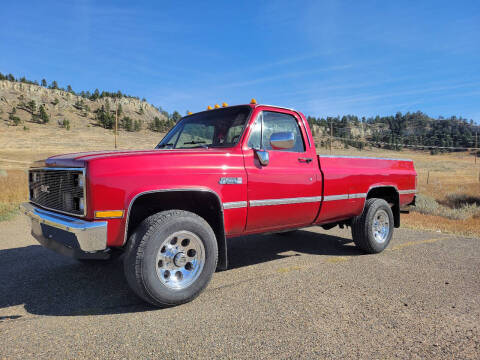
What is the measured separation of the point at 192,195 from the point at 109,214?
2.92 feet

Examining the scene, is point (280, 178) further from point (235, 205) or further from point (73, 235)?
point (73, 235)

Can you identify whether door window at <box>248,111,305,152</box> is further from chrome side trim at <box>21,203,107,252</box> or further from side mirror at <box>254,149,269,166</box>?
chrome side trim at <box>21,203,107,252</box>

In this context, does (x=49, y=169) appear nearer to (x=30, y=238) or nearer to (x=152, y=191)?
(x=152, y=191)


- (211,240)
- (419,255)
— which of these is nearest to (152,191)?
(211,240)

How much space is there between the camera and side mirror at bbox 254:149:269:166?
147 inches

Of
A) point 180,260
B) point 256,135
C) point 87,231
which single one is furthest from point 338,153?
point 87,231

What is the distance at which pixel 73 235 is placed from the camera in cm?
284

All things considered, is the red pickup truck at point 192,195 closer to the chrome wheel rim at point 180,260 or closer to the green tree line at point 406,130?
the chrome wheel rim at point 180,260

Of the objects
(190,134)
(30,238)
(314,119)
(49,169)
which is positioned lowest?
(30,238)

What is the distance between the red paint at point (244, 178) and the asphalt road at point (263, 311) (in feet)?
2.23

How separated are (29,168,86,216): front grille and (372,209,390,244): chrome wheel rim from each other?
4.22m

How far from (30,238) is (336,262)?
17.1 feet

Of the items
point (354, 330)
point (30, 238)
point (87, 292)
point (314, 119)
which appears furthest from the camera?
point (314, 119)

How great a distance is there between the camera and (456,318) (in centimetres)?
299
